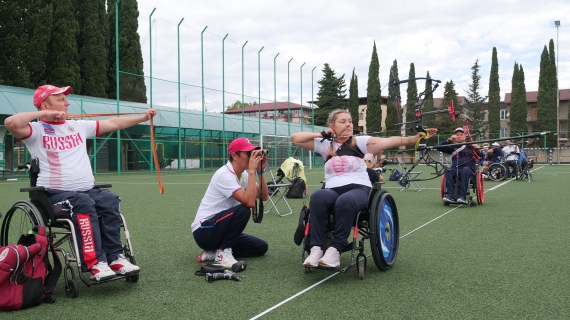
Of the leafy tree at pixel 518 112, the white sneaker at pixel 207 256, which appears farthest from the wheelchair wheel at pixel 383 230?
the leafy tree at pixel 518 112

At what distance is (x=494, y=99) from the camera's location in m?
51.1

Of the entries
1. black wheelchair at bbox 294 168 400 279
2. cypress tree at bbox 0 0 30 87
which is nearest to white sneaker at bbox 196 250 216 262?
black wheelchair at bbox 294 168 400 279

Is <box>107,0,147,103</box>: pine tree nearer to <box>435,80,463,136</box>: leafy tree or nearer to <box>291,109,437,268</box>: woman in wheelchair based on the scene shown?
<box>291,109,437,268</box>: woman in wheelchair

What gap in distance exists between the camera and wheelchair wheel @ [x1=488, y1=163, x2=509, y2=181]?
1588cm

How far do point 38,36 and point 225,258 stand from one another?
2505cm

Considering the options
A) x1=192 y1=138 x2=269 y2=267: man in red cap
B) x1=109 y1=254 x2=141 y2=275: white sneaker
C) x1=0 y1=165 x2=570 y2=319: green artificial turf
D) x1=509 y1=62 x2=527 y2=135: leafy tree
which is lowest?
x1=0 y1=165 x2=570 y2=319: green artificial turf

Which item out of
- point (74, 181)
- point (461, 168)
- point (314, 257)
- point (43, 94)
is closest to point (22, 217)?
point (74, 181)

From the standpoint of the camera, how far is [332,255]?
340 centimetres

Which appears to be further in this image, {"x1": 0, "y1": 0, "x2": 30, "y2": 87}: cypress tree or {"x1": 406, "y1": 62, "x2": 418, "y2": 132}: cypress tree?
{"x1": 406, "y1": 62, "x2": 418, "y2": 132}: cypress tree

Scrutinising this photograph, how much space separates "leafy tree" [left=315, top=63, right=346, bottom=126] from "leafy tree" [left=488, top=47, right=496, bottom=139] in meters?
14.9

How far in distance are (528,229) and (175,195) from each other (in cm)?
738

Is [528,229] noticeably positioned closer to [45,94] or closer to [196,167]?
[45,94]

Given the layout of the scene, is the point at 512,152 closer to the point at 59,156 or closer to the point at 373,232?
the point at 373,232

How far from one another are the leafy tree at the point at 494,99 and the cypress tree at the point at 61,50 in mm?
39725
